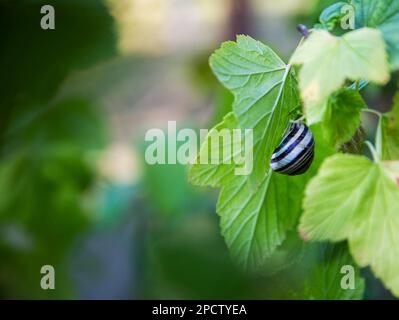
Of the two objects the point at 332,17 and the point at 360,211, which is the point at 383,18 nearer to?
the point at 332,17

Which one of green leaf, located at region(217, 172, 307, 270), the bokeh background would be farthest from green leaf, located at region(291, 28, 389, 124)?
the bokeh background

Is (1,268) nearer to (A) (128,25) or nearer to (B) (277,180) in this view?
(A) (128,25)

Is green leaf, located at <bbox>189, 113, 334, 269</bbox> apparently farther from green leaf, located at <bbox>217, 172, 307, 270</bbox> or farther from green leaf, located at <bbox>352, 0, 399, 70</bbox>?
green leaf, located at <bbox>352, 0, 399, 70</bbox>

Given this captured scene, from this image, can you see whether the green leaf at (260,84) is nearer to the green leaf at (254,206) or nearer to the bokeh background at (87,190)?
the green leaf at (254,206)

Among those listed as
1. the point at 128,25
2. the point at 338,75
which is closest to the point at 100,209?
the point at 128,25

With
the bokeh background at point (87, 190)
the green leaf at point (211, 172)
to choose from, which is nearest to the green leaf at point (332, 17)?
the green leaf at point (211, 172)

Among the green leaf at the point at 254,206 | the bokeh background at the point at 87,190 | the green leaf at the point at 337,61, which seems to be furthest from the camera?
the bokeh background at the point at 87,190
